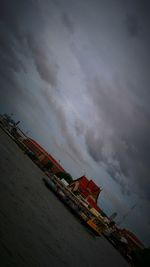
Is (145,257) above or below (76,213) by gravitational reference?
above

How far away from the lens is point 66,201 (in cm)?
5244

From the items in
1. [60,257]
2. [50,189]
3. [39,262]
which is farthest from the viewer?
[50,189]

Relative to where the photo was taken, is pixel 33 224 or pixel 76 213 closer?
pixel 33 224

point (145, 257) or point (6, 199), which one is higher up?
point (145, 257)

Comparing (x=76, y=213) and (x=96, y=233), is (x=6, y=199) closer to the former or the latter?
(x=76, y=213)

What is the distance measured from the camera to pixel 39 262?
1570 cm

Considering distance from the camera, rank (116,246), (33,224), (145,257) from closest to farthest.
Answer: (33,224), (145,257), (116,246)

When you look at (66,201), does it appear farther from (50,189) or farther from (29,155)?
(29,155)

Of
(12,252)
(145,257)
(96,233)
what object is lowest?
(12,252)

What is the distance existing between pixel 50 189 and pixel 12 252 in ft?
Answer: 134

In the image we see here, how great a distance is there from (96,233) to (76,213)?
6443 millimetres

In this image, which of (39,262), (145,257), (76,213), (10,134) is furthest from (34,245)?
(10,134)

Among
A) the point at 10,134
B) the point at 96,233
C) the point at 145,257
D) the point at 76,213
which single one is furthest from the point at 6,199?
the point at 10,134

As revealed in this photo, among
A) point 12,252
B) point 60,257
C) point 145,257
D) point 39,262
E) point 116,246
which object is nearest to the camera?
point 12,252
